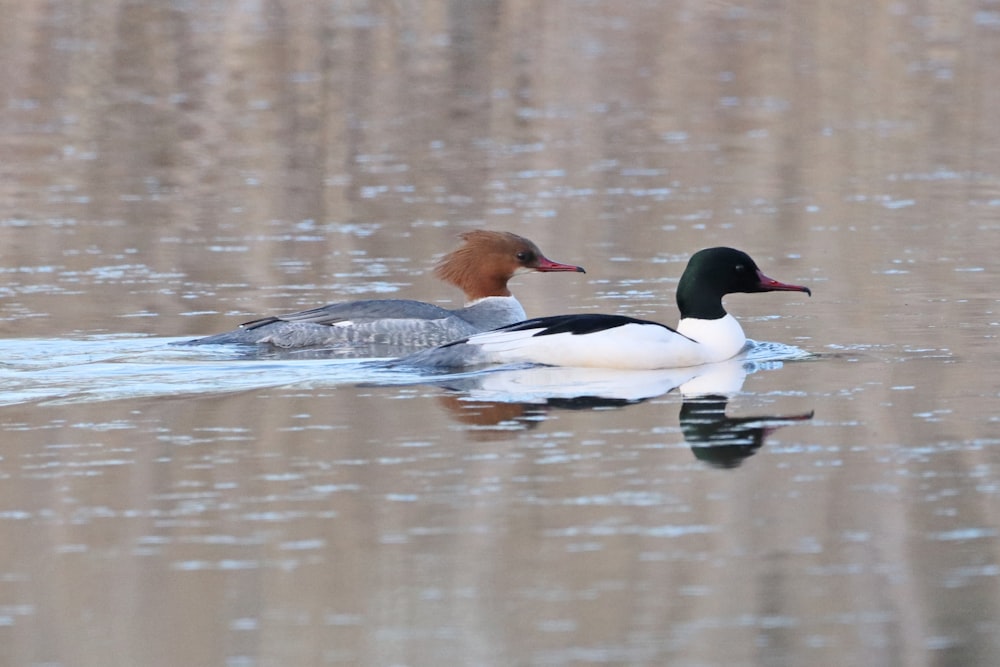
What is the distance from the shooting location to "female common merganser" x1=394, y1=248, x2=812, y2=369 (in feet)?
31.0

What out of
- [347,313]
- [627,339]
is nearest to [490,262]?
[347,313]

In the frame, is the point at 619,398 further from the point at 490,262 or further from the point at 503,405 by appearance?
the point at 490,262

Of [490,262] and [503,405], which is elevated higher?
[490,262]

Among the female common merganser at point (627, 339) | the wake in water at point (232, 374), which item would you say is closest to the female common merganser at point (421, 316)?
the wake in water at point (232, 374)

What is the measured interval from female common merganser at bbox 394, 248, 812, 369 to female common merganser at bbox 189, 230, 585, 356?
875mm

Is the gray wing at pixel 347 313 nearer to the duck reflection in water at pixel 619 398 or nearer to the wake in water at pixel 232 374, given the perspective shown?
the wake in water at pixel 232 374

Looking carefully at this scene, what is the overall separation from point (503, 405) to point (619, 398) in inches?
23.4

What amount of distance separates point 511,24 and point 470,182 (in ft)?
53.0

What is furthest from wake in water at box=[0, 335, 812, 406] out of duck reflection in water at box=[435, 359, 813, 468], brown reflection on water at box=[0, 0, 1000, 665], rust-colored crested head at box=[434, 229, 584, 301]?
rust-colored crested head at box=[434, 229, 584, 301]

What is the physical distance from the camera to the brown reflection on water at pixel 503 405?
5523 mm

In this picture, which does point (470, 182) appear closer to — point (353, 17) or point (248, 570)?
point (248, 570)

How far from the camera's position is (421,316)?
429 inches

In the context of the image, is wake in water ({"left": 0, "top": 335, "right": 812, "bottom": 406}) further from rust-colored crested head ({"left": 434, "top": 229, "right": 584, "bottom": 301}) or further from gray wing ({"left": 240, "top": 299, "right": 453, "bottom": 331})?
rust-colored crested head ({"left": 434, "top": 229, "right": 584, "bottom": 301})

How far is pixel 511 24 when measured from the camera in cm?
3222
